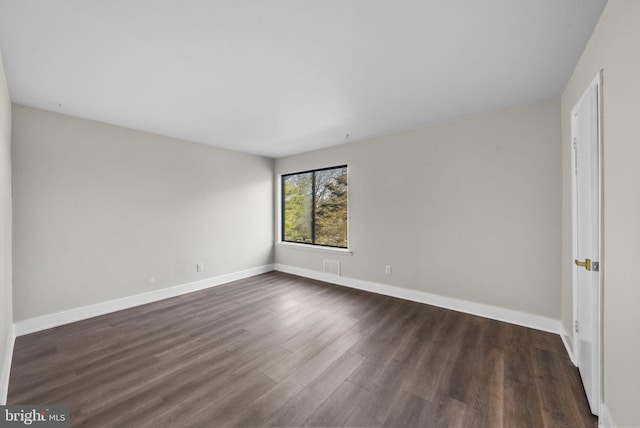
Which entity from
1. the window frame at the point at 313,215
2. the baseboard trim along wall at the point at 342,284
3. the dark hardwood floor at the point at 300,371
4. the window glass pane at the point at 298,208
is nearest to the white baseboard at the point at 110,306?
the baseboard trim along wall at the point at 342,284

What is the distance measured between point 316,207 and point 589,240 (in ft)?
12.4

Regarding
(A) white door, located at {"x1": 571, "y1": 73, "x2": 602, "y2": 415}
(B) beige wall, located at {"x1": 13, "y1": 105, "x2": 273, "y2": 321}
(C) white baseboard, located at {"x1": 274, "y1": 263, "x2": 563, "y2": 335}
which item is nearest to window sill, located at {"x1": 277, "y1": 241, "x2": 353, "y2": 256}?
(C) white baseboard, located at {"x1": 274, "y1": 263, "x2": 563, "y2": 335}

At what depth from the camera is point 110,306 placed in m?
3.14

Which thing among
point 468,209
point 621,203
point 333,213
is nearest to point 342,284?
point 333,213

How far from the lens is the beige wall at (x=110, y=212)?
2645 mm

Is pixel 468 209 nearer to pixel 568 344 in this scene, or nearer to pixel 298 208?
pixel 568 344

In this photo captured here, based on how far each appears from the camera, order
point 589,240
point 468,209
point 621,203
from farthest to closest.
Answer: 1. point 468,209
2. point 589,240
3. point 621,203

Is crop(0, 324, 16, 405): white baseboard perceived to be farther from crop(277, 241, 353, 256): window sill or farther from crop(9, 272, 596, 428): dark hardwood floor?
crop(277, 241, 353, 256): window sill

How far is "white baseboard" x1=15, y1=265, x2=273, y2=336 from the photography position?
103 inches

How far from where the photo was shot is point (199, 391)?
1.74 meters

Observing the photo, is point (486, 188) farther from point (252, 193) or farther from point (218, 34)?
point (252, 193)

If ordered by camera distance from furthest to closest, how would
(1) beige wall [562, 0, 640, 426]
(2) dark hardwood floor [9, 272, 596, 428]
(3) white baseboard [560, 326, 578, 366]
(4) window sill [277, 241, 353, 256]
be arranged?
(4) window sill [277, 241, 353, 256]
(3) white baseboard [560, 326, 578, 366]
(2) dark hardwood floor [9, 272, 596, 428]
(1) beige wall [562, 0, 640, 426]

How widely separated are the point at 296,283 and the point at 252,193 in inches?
79.6

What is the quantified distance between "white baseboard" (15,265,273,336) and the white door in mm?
4527
